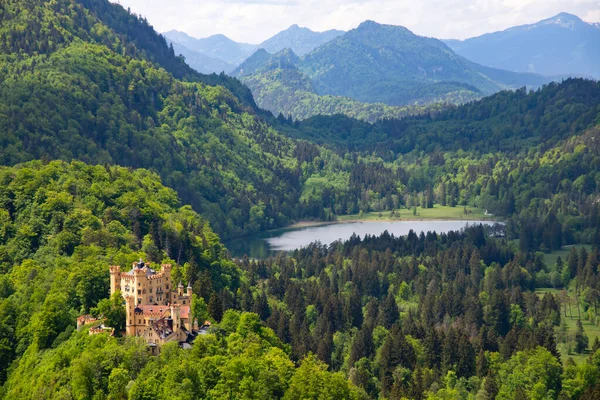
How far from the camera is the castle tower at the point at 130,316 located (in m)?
98.7

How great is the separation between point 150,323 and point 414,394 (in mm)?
33075

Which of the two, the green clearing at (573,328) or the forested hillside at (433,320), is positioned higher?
the forested hillside at (433,320)

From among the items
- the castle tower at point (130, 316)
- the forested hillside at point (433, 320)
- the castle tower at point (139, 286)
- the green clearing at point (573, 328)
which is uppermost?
the castle tower at point (139, 286)

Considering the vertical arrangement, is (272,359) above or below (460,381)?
above

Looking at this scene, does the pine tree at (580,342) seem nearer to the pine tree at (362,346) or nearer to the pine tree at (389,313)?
the pine tree at (389,313)

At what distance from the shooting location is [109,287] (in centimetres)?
11256

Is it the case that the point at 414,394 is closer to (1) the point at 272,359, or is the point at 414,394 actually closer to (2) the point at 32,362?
(1) the point at 272,359

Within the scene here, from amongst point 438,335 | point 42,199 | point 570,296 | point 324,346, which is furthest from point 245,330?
point 570,296

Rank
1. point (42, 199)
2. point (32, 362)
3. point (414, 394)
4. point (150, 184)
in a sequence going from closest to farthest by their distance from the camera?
point (32, 362), point (414, 394), point (42, 199), point (150, 184)

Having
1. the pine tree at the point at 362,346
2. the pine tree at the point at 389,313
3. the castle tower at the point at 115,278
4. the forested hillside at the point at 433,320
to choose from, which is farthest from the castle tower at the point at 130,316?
the pine tree at the point at 389,313

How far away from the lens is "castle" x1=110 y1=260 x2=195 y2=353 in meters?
97.6

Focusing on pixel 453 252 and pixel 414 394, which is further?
pixel 453 252

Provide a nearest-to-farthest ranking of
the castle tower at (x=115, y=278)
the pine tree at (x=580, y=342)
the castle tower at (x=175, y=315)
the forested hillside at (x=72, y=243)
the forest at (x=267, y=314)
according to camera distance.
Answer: the forest at (x=267, y=314) < the castle tower at (x=175, y=315) < the castle tower at (x=115, y=278) < the forested hillside at (x=72, y=243) < the pine tree at (x=580, y=342)

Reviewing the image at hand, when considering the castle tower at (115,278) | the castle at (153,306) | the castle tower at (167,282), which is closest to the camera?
the castle at (153,306)
